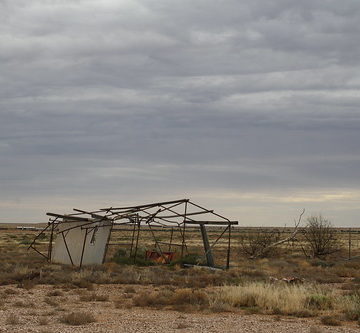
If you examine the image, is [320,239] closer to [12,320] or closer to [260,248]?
[260,248]

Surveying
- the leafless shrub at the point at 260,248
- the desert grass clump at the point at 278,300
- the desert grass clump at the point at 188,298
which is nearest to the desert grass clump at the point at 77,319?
the desert grass clump at the point at 188,298

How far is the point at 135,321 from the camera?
16.2 metres

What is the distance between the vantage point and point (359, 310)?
1734 cm

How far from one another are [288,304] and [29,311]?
7370 millimetres

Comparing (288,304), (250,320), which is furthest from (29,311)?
(288,304)

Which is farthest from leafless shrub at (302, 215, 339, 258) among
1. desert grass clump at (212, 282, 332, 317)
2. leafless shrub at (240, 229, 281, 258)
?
desert grass clump at (212, 282, 332, 317)

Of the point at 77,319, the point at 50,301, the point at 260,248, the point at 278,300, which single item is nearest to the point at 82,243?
the point at 50,301

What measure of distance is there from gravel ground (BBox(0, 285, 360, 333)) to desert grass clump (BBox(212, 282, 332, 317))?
90cm

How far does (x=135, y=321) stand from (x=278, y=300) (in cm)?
486

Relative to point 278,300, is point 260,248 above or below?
above

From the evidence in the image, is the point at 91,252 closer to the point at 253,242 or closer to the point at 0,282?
the point at 0,282

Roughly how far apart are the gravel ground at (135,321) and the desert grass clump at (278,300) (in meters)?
0.90

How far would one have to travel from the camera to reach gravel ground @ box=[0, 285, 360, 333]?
14.9m

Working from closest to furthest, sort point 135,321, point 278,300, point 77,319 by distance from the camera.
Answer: point 77,319, point 135,321, point 278,300
